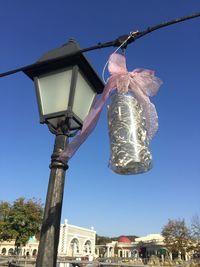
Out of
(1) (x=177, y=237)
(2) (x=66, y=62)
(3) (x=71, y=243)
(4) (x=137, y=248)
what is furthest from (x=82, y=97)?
(4) (x=137, y=248)

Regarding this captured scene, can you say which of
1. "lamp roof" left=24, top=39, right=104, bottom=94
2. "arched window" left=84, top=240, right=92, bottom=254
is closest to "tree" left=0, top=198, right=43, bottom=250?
"arched window" left=84, top=240, right=92, bottom=254

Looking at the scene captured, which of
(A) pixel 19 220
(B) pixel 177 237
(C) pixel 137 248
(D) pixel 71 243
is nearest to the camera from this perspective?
(A) pixel 19 220

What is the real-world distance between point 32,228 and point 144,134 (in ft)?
127

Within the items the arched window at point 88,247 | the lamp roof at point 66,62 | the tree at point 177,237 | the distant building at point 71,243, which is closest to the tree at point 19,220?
the distant building at point 71,243

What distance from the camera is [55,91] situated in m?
2.73

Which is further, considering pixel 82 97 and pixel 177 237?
pixel 177 237

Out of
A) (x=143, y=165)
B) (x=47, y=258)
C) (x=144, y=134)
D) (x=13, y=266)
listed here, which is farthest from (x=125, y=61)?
(x=13, y=266)

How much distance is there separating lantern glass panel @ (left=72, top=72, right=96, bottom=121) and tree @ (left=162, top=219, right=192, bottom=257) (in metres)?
46.2

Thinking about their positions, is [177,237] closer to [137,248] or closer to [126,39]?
[137,248]

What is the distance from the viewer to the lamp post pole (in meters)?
2.20

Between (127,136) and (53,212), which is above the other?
(127,136)

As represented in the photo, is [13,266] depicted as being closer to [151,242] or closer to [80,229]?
[80,229]

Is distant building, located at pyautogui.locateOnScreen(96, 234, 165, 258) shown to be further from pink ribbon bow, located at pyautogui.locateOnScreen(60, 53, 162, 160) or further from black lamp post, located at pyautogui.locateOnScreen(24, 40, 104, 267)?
pink ribbon bow, located at pyautogui.locateOnScreen(60, 53, 162, 160)

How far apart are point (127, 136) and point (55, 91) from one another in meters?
0.89
